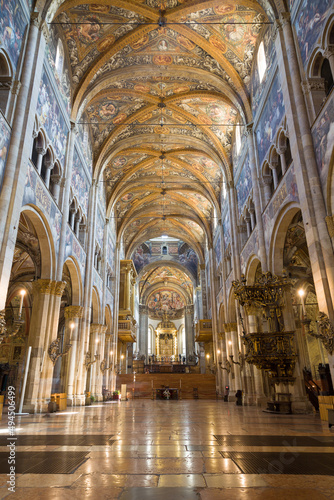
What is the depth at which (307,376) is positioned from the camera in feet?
51.9

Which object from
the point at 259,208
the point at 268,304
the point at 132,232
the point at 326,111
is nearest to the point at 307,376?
the point at 268,304

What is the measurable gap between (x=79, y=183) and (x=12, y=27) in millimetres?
8850

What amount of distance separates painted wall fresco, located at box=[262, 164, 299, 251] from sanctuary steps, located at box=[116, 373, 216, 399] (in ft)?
56.1

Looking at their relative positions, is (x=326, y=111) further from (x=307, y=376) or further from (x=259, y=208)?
(x=307, y=376)

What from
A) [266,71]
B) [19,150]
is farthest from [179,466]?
[266,71]

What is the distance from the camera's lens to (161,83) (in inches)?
774

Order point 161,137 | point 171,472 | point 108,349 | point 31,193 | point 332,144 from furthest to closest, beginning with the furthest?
1. point 108,349
2. point 161,137
3. point 31,193
4. point 332,144
5. point 171,472

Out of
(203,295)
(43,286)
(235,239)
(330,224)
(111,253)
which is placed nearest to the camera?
(330,224)

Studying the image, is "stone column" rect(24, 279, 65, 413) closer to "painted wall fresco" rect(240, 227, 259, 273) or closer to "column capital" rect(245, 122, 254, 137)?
"painted wall fresco" rect(240, 227, 259, 273)

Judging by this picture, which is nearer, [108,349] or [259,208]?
[259,208]

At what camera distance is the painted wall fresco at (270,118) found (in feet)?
43.1

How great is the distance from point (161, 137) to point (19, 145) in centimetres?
1473

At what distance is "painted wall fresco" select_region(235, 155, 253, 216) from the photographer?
18.1 m

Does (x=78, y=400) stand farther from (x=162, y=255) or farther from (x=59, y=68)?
(x=162, y=255)
